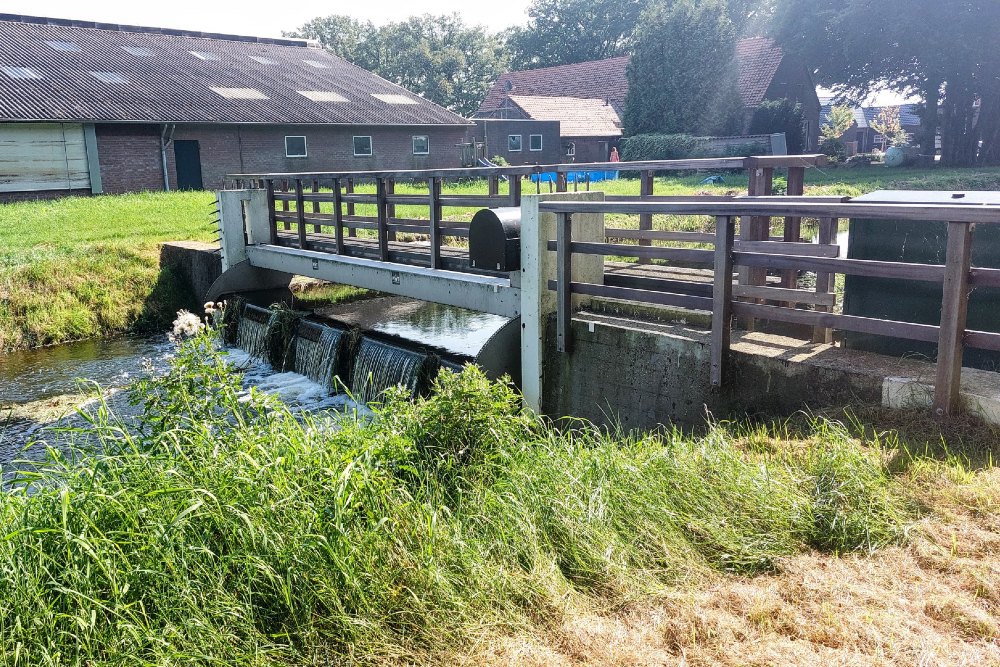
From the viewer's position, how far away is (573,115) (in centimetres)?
4109

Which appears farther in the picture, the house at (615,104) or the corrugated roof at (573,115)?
the corrugated roof at (573,115)

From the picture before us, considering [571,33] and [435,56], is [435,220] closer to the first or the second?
[435,56]

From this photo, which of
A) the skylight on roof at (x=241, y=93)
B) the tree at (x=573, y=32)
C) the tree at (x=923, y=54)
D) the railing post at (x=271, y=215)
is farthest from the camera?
the tree at (x=573, y=32)

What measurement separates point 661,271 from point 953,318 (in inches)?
184

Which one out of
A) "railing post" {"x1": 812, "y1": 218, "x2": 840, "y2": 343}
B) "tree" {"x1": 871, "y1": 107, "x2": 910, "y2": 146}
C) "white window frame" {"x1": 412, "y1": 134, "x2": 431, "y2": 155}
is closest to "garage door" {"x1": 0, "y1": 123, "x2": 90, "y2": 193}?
"white window frame" {"x1": 412, "y1": 134, "x2": 431, "y2": 155}

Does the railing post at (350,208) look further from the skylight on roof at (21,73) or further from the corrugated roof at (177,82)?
the skylight on roof at (21,73)

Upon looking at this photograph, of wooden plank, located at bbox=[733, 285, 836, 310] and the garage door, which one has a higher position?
the garage door

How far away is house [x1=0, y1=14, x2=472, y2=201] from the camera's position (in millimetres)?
24641

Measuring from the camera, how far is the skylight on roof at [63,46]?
2889 cm

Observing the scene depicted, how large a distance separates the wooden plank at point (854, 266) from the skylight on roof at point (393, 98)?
29452 mm

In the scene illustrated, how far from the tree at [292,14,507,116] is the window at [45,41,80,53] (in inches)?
1400

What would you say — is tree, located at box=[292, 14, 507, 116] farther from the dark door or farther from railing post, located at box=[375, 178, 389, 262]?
railing post, located at box=[375, 178, 389, 262]

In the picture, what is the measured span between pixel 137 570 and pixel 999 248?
5.78m

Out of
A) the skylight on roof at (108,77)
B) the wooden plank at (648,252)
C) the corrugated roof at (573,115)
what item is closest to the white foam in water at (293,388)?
the wooden plank at (648,252)
